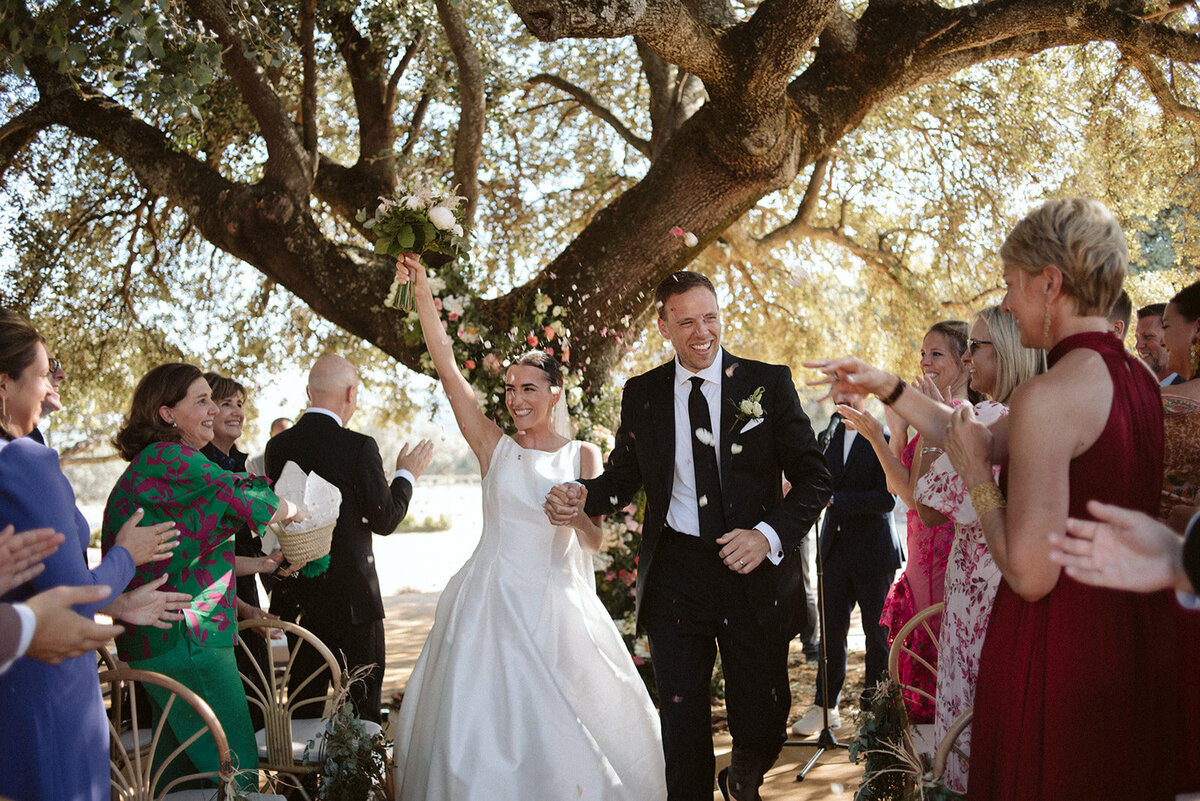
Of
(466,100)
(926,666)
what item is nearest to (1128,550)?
(926,666)

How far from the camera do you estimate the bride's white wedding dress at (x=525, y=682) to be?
3.78 m

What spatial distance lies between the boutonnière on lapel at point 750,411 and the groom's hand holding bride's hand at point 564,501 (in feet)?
2.28

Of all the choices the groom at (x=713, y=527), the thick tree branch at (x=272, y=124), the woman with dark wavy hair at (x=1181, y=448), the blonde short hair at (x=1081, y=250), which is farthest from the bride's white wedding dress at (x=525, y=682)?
the thick tree branch at (x=272, y=124)

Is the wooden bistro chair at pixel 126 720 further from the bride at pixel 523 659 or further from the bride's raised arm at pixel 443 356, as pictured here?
the bride's raised arm at pixel 443 356

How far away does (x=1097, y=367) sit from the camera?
2.12 meters

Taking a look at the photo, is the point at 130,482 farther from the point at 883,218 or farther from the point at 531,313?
the point at 883,218

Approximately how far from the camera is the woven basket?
3.92 m

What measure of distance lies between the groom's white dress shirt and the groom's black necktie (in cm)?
2

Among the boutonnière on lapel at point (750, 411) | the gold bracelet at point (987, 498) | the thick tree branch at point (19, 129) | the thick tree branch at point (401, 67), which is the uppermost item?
the thick tree branch at point (401, 67)

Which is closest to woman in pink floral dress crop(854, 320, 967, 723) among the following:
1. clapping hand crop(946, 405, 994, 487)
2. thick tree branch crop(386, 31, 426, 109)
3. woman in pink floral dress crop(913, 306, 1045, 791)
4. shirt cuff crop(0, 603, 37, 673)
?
woman in pink floral dress crop(913, 306, 1045, 791)

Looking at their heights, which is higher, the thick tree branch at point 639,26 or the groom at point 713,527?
the thick tree branch at point 639,26

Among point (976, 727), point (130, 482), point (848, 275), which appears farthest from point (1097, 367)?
point (848, 275)

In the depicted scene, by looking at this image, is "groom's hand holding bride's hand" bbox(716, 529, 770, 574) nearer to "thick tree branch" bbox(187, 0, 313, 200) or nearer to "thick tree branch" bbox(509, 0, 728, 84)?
"thick tree branch" bbox(509, 0, 728, 84)

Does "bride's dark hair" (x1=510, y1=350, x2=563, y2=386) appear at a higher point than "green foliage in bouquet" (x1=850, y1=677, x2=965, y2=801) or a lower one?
higher
